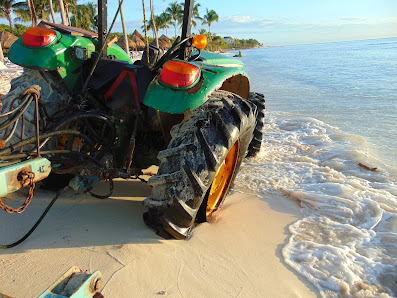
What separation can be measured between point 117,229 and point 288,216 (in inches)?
58.3

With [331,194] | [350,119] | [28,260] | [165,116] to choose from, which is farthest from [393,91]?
[28,260]

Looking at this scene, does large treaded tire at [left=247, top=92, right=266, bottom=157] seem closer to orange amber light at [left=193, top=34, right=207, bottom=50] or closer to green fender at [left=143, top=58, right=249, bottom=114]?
orange amber light at [left=193, top=34, right=207, bottom=50]

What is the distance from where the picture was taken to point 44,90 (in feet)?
8.63

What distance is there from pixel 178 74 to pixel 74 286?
1291 millimetres

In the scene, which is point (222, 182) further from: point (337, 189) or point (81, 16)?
point (81, 16)

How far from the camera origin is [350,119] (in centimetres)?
700

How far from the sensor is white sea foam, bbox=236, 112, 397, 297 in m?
2.08

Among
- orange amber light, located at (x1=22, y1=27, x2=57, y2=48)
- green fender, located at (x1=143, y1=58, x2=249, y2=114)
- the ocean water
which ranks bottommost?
the ocean water

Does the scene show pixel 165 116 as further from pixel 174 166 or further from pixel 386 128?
pixel 386 128

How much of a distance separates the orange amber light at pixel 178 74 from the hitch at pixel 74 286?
1183mm

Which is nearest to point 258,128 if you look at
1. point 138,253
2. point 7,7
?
point 138,253

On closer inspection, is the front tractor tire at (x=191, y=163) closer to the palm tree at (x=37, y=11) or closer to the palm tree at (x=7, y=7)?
the palm tree at (x=37, y=11)

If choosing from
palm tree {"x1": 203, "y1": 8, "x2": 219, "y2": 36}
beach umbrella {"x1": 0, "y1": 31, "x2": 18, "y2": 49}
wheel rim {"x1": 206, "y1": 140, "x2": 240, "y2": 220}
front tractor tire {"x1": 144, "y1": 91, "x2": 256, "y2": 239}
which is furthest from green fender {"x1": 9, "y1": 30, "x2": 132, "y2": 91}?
palm tree {"x1": 203, "y1": 8, "x2": 219, "y2": 36}

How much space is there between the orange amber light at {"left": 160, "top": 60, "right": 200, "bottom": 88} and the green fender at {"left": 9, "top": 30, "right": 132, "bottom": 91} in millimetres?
1065
